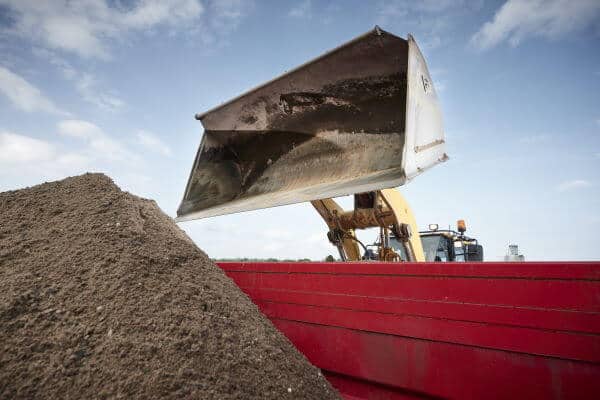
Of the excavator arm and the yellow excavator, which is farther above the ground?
the yellow excavator

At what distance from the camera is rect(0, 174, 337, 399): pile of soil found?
49.2 inches

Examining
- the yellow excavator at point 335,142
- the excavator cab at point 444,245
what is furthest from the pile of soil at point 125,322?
the excavator cab at point 444,245

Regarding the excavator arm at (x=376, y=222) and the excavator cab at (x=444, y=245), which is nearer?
the excavator arm at (x=376, y=222)

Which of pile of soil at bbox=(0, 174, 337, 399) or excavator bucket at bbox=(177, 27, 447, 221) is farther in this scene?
excavator bucket at bbox=(177, 27, 447, 221)

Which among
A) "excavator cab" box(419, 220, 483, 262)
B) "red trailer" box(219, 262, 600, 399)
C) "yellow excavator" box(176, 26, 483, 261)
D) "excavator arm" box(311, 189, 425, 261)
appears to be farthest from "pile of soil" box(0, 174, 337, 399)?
"excavator cab" box(419, 220, 483, 262)

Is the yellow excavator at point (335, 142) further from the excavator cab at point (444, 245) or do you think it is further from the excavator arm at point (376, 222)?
the excavator cab at point (444, 245)

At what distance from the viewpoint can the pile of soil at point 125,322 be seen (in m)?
1.25

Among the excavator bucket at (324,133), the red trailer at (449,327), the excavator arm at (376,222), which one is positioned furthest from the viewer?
the excavator arm at (376,222)

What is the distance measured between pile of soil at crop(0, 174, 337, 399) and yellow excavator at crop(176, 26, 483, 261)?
83 cm

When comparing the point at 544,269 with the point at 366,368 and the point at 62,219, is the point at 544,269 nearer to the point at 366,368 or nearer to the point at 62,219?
the point at 366,368

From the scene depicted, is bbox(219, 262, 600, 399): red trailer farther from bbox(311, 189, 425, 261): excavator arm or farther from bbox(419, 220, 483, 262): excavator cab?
bbox(419, 220, 483, 262): excavator cab

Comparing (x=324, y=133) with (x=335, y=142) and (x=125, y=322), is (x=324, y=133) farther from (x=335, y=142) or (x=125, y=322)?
(x=125, y=322)

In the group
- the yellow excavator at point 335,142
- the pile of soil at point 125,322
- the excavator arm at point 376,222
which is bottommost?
the pile of soil at point 125,322

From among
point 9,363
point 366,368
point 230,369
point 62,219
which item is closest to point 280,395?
point 230,369
